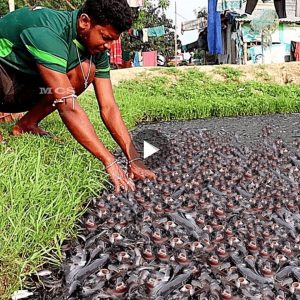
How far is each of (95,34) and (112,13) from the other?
17 cm

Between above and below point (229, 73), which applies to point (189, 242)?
above

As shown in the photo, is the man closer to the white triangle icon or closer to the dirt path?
the white triangle icon

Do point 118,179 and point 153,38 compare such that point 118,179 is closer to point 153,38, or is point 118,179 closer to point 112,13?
point 112,13

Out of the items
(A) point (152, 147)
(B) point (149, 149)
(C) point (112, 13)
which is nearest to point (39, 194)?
(C) point (112, 13)

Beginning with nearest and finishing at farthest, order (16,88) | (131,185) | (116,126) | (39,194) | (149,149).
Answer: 1. (39,194)
2. (131,185)
3. (116,126)
4. (16,88)
5. (149,149)

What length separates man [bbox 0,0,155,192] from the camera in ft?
→ 7.59

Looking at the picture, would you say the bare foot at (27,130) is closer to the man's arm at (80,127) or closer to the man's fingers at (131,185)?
the man's arm at (80,127)

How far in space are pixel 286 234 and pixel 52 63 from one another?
1309 millimetres

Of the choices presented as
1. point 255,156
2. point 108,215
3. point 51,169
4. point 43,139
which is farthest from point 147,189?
point 255,156

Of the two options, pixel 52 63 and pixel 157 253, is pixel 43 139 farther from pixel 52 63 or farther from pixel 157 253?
pixel 157 253

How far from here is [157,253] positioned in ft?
5.56

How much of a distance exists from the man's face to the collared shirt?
0.26 feet

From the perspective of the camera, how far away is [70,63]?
2771 mm

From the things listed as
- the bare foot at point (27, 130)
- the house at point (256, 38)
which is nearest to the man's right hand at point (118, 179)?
the bare foot at point (27, 130)
